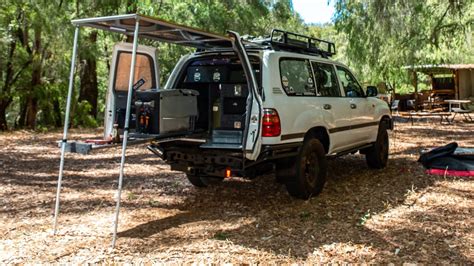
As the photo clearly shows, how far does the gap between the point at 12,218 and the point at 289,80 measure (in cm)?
374

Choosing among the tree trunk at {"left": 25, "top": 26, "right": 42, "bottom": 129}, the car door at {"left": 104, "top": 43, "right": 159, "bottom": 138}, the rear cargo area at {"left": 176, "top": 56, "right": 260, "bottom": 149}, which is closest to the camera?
the car door at {"left": 104, "top": 43, "right": 159, "bottom": 138}

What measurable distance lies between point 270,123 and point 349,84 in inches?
108

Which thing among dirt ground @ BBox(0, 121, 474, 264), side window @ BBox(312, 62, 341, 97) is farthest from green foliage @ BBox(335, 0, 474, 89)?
side window @ BBox(312, 62, 341, 97)

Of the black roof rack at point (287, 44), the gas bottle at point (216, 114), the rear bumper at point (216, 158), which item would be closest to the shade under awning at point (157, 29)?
the black roof rack at point (287, 44)

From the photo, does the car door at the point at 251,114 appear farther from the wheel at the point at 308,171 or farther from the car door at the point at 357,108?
the car door at the point at 357,108

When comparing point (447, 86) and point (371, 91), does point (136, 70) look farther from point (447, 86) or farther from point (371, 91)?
point (447, 86)

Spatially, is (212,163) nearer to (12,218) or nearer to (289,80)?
(289,80)

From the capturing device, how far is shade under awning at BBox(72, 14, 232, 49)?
4.74 meters

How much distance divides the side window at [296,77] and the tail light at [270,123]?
0.50m

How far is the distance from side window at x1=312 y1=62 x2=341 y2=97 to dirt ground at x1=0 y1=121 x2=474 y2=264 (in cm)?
140

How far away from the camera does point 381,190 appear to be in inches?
271

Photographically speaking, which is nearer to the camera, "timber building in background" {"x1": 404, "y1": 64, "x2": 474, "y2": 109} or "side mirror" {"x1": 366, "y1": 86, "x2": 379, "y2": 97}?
"side mirror" {"x1": 366, "y1": 86, "x2": 379, "y2": 97}

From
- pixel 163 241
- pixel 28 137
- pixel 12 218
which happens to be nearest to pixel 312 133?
pixel 163 241

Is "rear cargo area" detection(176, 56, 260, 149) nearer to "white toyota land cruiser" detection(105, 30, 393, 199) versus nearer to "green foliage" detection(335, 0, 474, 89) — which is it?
"white toyota land cruiser" detection(105, 30, 393, 199)
